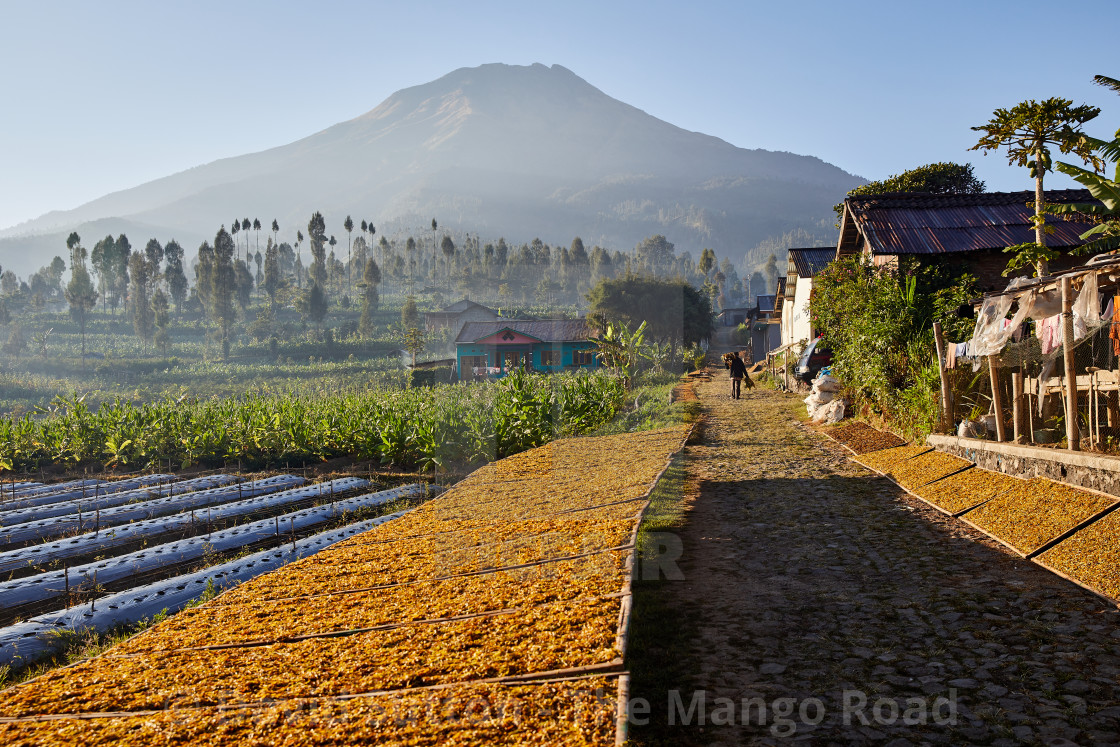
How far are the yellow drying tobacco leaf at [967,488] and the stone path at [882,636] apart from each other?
275 millimetres

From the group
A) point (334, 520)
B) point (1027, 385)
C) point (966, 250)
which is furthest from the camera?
point (966, 250)

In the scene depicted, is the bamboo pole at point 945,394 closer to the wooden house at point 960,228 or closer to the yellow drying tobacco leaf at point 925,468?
the yellow drying tobacco leaf at point 925,468

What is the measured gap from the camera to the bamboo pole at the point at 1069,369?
6.40 meters

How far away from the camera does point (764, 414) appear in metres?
16.3

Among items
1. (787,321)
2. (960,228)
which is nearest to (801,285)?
(787,321)

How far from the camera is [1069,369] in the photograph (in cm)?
639

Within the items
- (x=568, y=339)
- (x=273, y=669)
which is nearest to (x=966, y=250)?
(x=273, y=669)

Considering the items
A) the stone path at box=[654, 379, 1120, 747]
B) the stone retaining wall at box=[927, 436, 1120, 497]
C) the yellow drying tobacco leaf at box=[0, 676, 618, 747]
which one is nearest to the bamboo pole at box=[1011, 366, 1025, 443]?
the stone retaining wall at box=[927, 436, 1120, 497]

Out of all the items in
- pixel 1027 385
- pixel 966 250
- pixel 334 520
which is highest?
pixel 966 250

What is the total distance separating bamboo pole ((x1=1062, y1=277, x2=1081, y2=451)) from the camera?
21.0 ft

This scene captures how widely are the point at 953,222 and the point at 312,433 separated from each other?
14713 millimetres

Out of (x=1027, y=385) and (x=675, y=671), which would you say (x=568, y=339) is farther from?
(x=675, y=671)

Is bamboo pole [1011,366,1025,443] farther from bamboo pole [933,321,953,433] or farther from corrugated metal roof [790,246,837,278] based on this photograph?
corrugated metal roof [790,246,837,278]

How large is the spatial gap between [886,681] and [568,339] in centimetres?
3690
